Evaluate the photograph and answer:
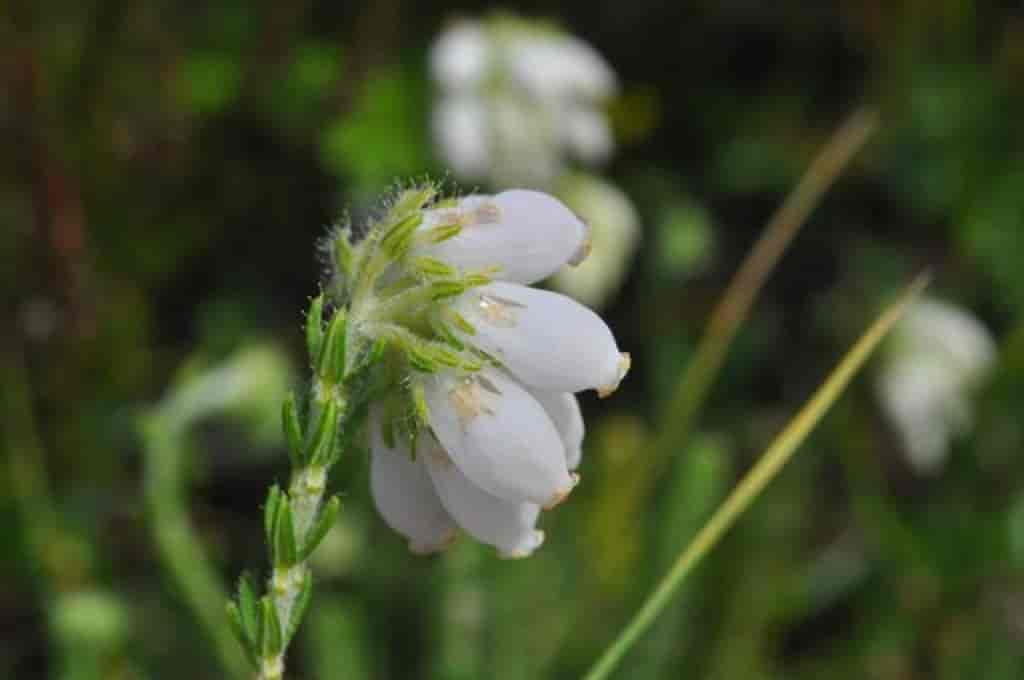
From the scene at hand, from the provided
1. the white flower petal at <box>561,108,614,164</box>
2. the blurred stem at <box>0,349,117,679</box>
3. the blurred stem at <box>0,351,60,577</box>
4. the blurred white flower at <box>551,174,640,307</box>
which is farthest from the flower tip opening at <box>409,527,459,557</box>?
the white flower petal at <box>561,108,614,164</box>

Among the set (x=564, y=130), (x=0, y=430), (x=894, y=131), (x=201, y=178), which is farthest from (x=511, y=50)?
(x=0, y=430)

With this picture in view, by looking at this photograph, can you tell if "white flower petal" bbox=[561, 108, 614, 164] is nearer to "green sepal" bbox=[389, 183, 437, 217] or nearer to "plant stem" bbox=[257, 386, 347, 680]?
"green sepal" bbox=[389, 183, 437, 217]

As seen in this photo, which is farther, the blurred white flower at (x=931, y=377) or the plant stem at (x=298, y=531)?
the blurred white flower at (x=931, y=377)

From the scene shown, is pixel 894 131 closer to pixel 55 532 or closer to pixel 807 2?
pixel 807 2

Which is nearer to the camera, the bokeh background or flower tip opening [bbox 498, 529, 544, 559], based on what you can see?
flower tip opening [bbox 498, 529, 544, 559]

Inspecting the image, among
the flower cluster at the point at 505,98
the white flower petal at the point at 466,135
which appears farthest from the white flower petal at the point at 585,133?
the white flower petal at the point at 466,135

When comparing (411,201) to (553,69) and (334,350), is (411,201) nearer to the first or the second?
(334,350)

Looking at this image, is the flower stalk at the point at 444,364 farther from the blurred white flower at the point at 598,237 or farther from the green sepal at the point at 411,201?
the blurred white flower at the point at 598,237
